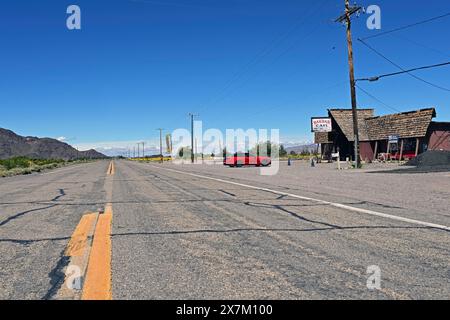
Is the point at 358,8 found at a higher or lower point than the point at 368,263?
higher

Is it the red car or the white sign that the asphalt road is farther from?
the white sign

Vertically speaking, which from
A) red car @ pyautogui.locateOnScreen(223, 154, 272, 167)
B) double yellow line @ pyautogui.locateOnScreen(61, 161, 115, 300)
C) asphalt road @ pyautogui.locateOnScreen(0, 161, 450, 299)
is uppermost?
red car @ pyautogui.locateOnScreen(223, 154, 272, 167)

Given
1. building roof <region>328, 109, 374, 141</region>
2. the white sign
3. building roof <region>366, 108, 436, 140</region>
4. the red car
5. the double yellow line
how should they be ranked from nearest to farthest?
the double yellow line → building roof <region>366, 108, 436, 140</region> → the red car → the white sign → building roof <region>328, 109, 374, 141</region>

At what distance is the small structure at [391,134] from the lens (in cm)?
3834

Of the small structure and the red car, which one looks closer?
the small structure

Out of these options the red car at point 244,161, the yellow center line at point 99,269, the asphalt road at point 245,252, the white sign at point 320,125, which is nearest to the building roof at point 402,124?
the white sign at point 320,125

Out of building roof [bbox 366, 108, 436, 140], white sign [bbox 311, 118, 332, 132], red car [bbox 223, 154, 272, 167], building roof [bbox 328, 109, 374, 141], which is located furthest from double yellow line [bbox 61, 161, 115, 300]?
building roof [bbox 328, 109, 374, 141]

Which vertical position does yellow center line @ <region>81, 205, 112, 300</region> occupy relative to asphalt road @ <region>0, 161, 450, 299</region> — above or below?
above

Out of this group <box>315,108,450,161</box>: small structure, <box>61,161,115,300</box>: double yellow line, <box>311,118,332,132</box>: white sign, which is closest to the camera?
<box>61,161,115,300</box>: double yellow line

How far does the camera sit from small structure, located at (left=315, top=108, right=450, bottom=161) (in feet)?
126

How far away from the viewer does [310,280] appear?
3738mm

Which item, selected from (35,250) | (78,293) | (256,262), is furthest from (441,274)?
(35,250)
